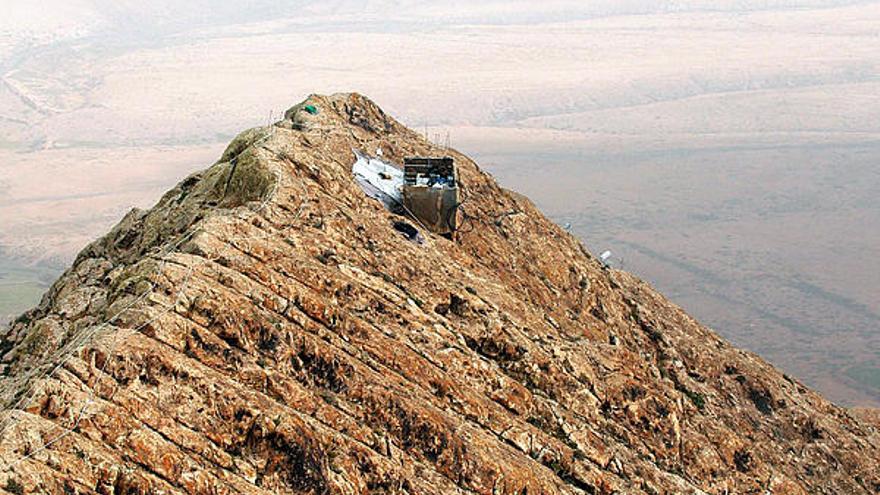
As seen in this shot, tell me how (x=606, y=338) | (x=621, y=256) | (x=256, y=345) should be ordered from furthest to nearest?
(x=621, y=256) < (x=606, y=338) < (x=256, y=345)

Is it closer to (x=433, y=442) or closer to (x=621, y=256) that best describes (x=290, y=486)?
(x=433, y=442)

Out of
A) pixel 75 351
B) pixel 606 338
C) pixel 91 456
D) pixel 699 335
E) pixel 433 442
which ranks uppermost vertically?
pixel 75 351

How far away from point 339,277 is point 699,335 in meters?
28.6

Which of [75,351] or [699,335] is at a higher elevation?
[75,351]

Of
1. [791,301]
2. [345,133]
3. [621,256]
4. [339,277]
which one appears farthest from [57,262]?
[339,277]

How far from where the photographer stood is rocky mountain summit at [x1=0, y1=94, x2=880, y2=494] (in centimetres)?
1938

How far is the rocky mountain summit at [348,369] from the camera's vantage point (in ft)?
63.6

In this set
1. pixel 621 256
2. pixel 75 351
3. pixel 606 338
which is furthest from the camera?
pixel 621 256

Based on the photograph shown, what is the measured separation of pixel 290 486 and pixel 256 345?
4016 mm

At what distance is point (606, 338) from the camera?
1554 inches

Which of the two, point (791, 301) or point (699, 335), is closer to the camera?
point (699, 335)

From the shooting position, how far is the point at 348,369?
23922mm

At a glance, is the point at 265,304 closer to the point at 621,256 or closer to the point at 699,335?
the point at 699,335

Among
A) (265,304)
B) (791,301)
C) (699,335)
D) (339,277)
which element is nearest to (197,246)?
(265,304)
